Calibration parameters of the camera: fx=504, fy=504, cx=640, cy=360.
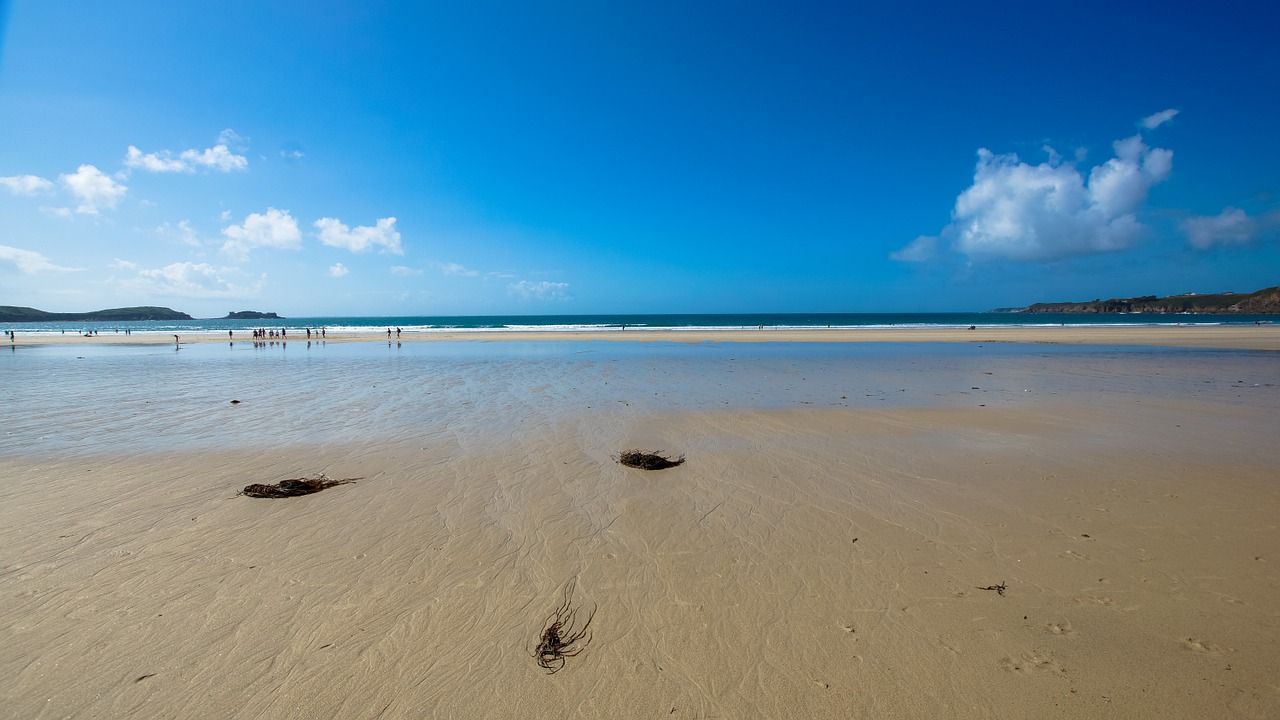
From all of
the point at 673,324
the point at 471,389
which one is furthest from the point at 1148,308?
the point at 471,389

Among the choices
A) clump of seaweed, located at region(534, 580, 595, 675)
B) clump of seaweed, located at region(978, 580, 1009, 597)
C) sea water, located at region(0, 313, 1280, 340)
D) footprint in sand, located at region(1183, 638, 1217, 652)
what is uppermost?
sea water, located at region(0, 313, 1280, 340)

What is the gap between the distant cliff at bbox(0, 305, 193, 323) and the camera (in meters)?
147

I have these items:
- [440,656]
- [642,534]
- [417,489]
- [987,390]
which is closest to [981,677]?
[642,534]

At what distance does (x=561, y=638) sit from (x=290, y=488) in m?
5.12

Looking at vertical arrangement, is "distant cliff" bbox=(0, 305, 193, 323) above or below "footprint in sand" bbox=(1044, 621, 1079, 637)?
above

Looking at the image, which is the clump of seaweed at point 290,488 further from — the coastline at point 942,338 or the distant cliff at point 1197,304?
the distant cliff at point 1197,304

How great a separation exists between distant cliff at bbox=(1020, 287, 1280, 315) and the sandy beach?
173 m

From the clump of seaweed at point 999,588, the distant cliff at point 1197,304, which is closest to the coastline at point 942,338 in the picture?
the clump of seaweed at point 999,588

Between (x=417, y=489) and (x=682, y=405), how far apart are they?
7500 millimetres

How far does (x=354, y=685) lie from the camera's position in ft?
10.7

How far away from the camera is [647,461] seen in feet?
25.9

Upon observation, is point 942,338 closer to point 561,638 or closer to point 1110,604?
point 1110,604

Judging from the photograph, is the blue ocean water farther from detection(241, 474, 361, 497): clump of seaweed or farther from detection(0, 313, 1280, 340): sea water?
detection(241, 474, 361, 497): clump of seaweed

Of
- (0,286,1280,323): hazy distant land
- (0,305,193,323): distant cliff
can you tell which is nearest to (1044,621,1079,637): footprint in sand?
(0,286,1280,323): hazy distant land
